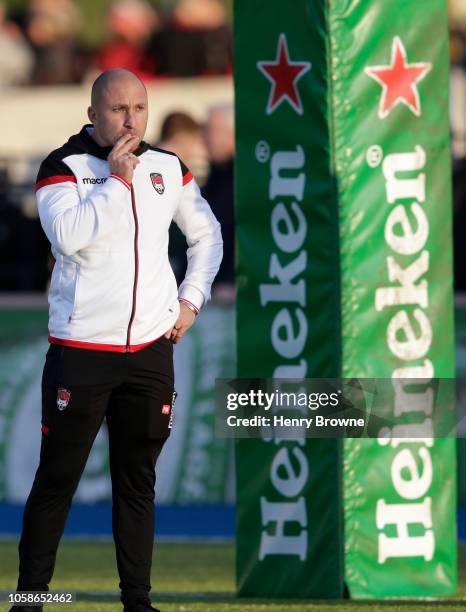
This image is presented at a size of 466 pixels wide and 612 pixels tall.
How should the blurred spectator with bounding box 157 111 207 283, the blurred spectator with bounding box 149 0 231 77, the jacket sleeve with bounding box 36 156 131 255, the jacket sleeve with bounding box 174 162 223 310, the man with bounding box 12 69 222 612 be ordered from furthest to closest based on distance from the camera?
the blurred spectator with bounding box 149 0 231 77, the blurred spectator with bounding box 157 111 207 283, the jacket sleeve with bounding box 174 162 223 310, the man with bounding box 12 69 222 612, the jacket sleeve with bounding box 36 156 131 255

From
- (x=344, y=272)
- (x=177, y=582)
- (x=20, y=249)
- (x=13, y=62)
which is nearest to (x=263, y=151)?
(x=344, y=272)

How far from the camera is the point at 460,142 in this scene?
1134 centimetres

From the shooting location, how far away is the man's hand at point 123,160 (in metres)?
5.29

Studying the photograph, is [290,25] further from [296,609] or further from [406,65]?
[296,609]

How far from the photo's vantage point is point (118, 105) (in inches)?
213

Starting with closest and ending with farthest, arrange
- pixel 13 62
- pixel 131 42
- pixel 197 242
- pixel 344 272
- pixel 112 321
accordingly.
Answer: pixel 112 321, pixel 197 242, pixel 344 272, pixel 131 42, pixel 13 62

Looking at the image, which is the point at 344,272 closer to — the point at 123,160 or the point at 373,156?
the point at 373,156

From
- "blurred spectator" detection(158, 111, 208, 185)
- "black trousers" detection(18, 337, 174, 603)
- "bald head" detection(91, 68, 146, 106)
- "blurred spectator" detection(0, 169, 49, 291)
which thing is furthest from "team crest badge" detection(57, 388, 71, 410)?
"blurred spectator" detection(0, 169, 49, 291)

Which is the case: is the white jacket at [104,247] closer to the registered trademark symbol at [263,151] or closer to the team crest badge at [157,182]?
the team crest badge at [157,182]

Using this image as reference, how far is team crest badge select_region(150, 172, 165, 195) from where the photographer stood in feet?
18.0

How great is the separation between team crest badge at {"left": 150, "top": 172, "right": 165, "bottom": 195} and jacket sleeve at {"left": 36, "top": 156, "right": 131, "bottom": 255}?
0.55 feet

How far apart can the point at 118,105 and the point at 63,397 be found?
99cm

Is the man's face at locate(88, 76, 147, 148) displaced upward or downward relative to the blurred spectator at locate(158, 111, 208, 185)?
downward

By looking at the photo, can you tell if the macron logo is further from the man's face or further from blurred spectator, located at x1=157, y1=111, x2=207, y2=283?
blurred spectator, located at x1=157, y1=111, x2=207, y2=283
